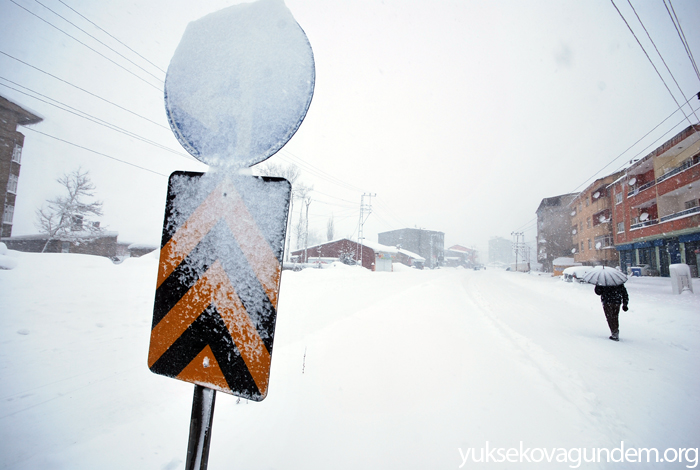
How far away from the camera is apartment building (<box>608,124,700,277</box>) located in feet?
56.2

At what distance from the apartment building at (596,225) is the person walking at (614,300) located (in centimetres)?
2980

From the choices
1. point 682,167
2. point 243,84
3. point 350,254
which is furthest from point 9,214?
point 682,167

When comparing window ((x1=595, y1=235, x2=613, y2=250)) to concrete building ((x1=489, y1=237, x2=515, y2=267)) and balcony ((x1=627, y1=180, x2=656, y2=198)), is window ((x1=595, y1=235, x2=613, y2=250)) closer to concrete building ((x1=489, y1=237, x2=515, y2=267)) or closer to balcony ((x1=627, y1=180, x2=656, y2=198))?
balcony ((x1=627, y1=180, x2=656, y2=198))

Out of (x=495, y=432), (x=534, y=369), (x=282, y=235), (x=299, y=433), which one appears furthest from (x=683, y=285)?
(x=282, y=235)

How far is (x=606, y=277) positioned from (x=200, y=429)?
7.70 meters

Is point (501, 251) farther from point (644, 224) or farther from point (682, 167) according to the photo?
point (682, 167)

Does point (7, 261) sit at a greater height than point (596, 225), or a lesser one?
lesser

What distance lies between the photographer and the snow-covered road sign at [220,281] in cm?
76

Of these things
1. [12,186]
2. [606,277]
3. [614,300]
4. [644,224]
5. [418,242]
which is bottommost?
[614,300]

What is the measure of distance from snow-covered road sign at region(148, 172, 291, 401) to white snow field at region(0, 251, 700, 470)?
5.78ft

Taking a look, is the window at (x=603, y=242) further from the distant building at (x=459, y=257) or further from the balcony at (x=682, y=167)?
the distant building at (x=459, y=257)

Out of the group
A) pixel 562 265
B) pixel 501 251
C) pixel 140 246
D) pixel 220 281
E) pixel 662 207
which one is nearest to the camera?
pixel 220 281

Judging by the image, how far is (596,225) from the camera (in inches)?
1176

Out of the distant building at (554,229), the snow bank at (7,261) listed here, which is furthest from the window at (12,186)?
the distant building at (554,229)
